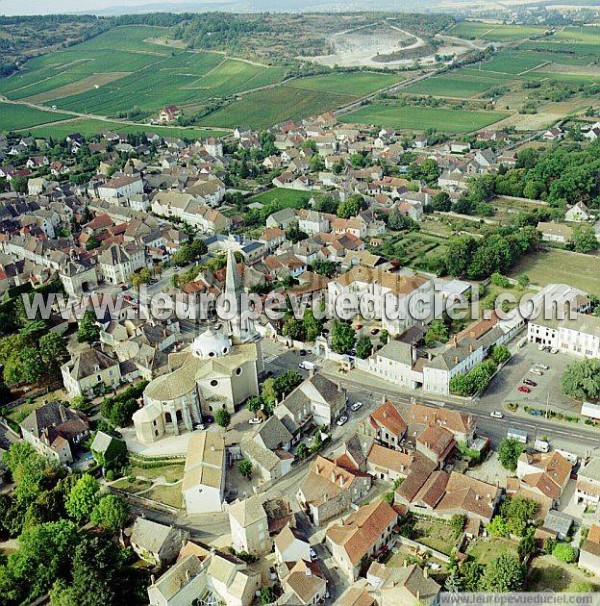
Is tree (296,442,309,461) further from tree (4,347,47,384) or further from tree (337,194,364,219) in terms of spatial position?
tree (337,194,364,219)

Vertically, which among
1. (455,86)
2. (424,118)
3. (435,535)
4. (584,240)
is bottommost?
(435,535)

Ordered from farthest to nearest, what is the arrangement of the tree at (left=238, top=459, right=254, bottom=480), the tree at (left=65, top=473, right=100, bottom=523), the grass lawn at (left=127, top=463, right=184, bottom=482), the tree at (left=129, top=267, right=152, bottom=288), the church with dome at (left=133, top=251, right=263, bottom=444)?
the tree at (left=129, top=267, right=152, bottom=288) → the church with dome at (left=133, top=251, right=263, bottom=444) → the grass lawn at (left=127, top=463, right=184, bottom=482) → the tree at (left=238, top=459, right=254, bottom=480) → the tree at (left=65, top=473, right=100, bottom=523)

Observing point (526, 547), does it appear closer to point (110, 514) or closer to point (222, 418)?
point (222, 418)

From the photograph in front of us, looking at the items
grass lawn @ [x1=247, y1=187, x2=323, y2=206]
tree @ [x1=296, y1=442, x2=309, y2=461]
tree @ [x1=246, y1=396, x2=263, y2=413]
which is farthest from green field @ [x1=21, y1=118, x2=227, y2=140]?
tree @ [x1=296, y1=442, x2=309, y2=461]

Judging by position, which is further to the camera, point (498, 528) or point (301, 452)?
point (301, 452)

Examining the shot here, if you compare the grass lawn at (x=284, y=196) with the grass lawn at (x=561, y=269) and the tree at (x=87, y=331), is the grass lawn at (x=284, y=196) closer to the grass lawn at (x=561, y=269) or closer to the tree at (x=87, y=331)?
the grass lawn at (x=561, y=269)

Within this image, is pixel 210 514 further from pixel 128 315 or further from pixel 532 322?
pixel 532 322

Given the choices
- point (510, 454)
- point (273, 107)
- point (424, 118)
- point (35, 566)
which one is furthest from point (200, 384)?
point (273, 107)
